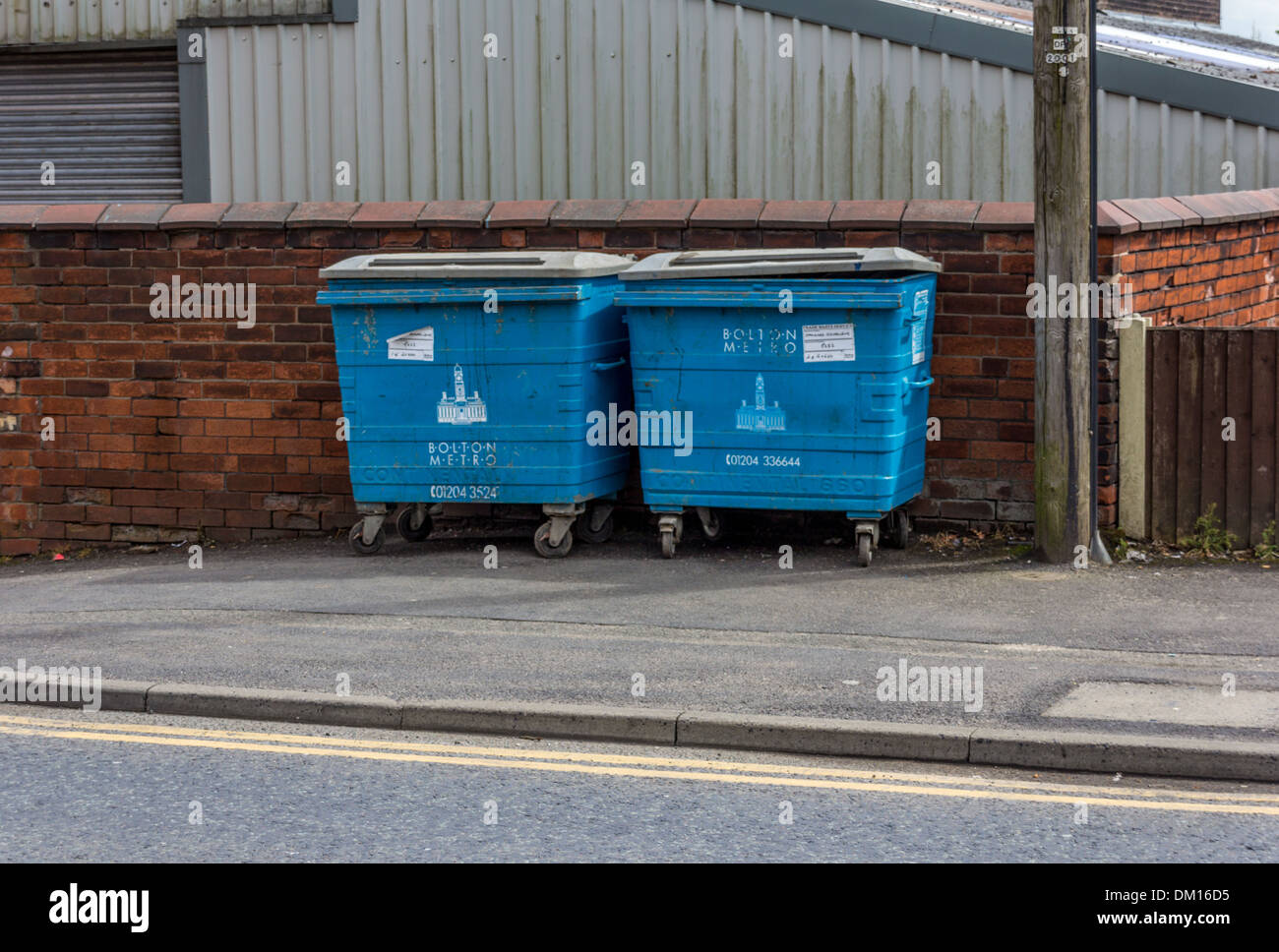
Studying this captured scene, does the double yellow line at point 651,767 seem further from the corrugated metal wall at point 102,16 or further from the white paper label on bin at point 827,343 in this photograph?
the corrugated metal wall at point 102,16

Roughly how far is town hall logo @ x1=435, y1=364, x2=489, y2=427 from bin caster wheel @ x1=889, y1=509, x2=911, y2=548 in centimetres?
240

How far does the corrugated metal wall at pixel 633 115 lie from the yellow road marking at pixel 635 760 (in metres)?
6.83

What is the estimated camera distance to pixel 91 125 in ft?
45.4

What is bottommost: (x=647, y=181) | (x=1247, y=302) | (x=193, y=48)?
(x=1247, y=302)

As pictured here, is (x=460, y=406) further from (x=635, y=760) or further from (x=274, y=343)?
(x=635, y=760)

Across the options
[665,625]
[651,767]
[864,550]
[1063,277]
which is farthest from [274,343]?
[651,767]

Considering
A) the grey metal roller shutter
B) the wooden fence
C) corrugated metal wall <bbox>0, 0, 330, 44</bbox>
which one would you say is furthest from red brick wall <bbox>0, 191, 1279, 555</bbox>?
corrugated metal wall <bbox>0, 0, 330, 44</bbox>

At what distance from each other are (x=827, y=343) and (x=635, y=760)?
3324 millimetres

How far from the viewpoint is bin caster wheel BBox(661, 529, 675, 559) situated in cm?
933

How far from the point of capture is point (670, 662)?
720 cm

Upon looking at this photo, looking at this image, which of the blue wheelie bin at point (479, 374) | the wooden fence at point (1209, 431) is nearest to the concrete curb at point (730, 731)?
the blue wheelie bin at point (479, 374)
